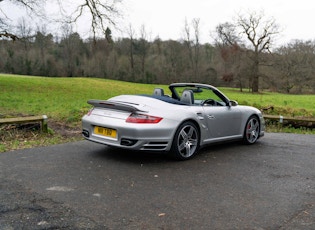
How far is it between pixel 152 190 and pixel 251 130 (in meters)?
3.81

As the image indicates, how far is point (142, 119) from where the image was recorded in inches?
197

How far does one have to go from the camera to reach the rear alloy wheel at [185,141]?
5227 mm

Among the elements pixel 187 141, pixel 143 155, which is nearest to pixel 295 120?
pixel 187 141

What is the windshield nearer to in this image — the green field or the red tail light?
the red tail light

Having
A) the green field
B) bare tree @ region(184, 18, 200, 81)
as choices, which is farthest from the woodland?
the green field

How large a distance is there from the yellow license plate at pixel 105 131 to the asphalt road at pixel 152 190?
0.43m

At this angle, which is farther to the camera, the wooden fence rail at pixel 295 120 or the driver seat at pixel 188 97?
the wooden fence rail at pixel 295 120

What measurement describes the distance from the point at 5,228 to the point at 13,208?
1.51 feet

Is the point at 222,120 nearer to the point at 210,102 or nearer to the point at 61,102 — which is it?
the point at 210,102

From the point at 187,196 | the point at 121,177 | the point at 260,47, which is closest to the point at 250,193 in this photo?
the point at 187,196

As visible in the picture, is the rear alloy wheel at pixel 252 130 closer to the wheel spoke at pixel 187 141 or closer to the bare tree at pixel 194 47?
the wheel spoke at pixel 187 141

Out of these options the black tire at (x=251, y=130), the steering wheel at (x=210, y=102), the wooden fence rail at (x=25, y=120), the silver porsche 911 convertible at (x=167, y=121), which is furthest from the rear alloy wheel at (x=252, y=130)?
the wooden fence rail at (x=25, y=120)

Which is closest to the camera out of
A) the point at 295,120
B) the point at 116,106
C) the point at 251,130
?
the point at 116,106

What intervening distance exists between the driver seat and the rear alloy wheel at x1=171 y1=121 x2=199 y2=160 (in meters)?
0.50
